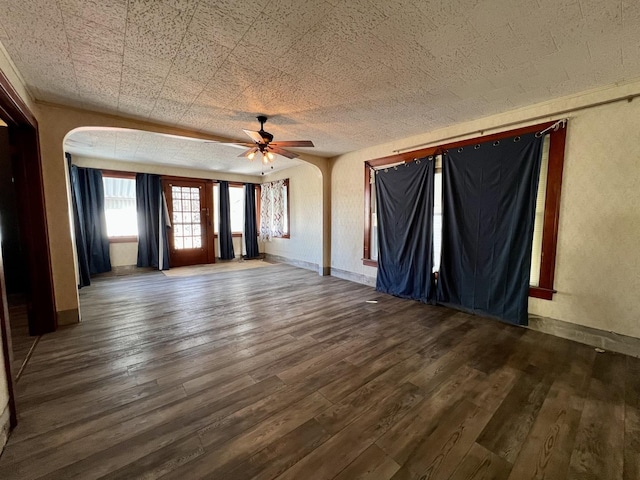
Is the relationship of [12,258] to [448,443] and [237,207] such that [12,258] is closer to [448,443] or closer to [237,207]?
[237,207]

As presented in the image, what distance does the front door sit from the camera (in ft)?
20.6

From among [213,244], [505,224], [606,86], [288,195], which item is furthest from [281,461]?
[213,244]

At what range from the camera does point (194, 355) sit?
223 cm

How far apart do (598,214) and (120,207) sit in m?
8.08

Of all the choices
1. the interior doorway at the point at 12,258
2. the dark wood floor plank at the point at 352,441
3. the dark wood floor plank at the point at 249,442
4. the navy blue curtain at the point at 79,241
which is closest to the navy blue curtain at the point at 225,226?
the navy blue curtain at the point at 79,241

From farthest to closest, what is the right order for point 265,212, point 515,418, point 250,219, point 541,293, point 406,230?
1. point 250,219
2. point 265,212
3. point 406,230
4. point 541,293
5. point 515,418

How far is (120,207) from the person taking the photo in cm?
580

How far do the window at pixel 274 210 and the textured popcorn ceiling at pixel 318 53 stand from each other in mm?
3745

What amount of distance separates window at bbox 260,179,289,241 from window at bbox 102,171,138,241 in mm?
3059

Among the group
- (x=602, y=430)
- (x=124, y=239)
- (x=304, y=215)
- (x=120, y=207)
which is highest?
(x=120, y=207)

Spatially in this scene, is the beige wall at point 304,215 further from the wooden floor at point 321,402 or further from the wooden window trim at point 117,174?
the wooden window trim at point 117,174

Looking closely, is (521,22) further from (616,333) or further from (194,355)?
Answer: (194,355)

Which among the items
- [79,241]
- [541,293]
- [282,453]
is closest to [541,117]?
[541,293]

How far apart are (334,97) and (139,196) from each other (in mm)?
5426
